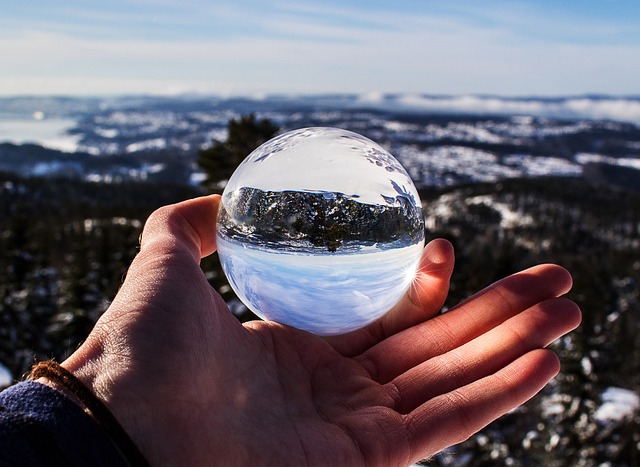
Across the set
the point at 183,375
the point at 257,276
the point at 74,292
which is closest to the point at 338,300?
the point at 257,276

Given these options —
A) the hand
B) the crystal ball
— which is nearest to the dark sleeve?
the hand

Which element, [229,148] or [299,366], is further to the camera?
[229,148]

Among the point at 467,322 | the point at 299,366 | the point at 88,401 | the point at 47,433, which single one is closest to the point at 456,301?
the point at 467,322

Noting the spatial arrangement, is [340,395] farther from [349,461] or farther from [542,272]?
[542,272]

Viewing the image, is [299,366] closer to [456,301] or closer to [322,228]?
[322,228]

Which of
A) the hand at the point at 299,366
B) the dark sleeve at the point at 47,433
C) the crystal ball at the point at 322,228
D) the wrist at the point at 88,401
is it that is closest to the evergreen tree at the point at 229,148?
the hand at the point at 299,366

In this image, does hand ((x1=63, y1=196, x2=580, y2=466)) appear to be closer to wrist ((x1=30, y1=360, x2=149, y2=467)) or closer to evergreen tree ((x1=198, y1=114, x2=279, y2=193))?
wrist ((x1=30, y1=360, x2=149, y2=467))
